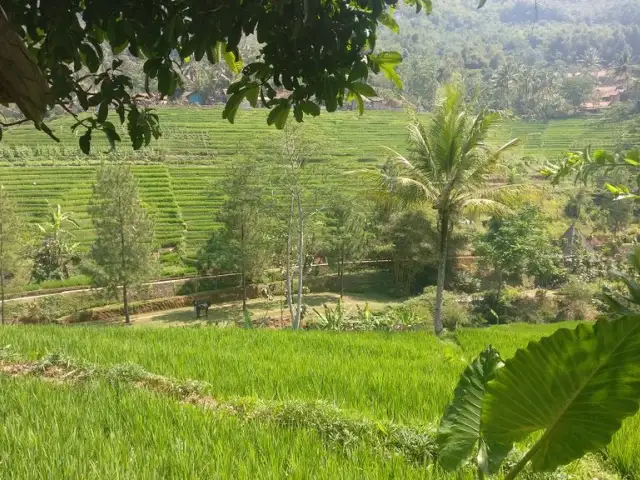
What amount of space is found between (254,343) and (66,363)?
190cm

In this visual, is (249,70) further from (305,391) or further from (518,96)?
(518,96)

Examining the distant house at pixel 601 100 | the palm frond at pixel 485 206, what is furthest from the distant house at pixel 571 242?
the distant house at pixel 601 100

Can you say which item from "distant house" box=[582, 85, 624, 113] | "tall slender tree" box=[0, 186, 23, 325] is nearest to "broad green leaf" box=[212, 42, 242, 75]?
"tall slender tree" box=[0, 186, 23, 325]

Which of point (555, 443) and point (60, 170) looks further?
point (60, 170)

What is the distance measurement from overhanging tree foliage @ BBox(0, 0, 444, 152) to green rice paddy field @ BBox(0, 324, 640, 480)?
116 centimetres

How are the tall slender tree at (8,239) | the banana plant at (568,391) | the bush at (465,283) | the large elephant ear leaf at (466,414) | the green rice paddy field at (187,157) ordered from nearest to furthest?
1. the banana plant at (568,391)
2. the large elephant ear leaf at (466,414)
3. the tall slender tree at (8,239)
4. the bush at (465,283)
5. the green rice paddy field at (187,157)

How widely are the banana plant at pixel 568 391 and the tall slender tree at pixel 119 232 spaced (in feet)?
61.6

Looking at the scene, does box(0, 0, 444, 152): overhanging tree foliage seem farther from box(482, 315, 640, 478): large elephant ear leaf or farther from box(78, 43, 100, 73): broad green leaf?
box(482, 315, 640, 478): large elephant ear leaf

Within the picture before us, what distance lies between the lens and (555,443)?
95 centimetres

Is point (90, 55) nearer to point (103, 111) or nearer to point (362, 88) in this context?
point (103, 111)

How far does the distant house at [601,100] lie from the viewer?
7044cm

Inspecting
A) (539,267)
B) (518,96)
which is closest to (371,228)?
(539,267)

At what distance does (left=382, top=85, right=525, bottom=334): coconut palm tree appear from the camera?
9.69 m

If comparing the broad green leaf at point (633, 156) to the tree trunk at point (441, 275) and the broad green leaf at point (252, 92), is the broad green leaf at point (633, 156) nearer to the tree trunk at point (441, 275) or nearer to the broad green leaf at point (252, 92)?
the broad green leaf at point (252, 92)
